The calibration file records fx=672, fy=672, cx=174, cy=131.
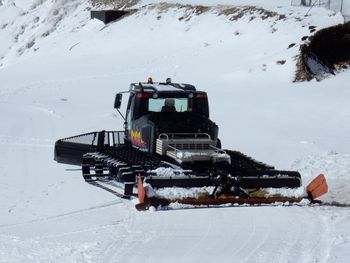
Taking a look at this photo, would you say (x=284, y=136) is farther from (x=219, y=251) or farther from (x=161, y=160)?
(x=219, y=251)

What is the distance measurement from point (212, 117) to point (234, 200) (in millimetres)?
11966

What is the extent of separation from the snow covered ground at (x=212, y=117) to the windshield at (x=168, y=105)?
2.12m

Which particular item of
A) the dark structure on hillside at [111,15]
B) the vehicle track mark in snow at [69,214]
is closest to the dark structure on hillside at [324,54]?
the vehicle track mark in snow at [69,214]

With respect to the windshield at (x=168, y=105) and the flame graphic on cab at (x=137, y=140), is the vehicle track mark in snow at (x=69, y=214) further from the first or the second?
the windshield at (x=168, y=105)

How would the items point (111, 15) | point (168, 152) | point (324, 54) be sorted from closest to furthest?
point (168, 152), point (324, 54), point (111, 15)

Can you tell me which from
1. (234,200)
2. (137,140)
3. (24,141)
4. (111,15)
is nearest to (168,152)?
(137,140)

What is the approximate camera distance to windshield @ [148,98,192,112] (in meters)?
13.7

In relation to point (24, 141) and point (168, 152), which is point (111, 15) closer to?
point (24, 141)

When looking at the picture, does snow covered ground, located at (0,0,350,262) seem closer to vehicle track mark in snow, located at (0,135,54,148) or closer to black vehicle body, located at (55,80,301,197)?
vehicle track mark in snow, located at (0,135,54,148)

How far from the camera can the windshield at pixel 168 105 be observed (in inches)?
539

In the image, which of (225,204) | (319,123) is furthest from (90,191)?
(319,123)

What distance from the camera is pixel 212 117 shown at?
75.5 ft

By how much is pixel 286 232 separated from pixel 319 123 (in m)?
12.7

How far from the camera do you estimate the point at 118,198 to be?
38.9 feet
